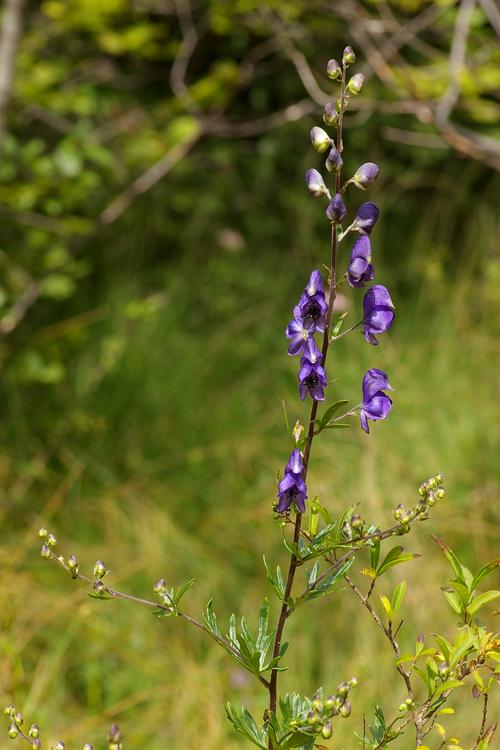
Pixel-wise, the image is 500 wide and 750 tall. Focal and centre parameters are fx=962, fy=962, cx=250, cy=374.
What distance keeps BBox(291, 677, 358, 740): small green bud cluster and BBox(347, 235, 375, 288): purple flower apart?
0.49 meters

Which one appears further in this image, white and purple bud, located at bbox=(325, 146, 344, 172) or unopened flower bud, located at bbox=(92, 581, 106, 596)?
unopened flower bud, located at bbox=(92, 581, 106, 596)

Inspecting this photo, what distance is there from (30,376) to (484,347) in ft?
6.56

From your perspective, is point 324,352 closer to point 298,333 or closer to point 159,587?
point 298,333

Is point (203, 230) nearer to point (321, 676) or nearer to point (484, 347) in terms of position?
point (484, 347)

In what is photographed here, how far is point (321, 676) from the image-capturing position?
3006mm

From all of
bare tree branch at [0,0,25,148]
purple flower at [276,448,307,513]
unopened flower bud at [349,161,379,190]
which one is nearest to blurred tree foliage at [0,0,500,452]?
bare tree branch at [0,0,25,148]

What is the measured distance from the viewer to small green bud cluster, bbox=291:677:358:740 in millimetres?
1129

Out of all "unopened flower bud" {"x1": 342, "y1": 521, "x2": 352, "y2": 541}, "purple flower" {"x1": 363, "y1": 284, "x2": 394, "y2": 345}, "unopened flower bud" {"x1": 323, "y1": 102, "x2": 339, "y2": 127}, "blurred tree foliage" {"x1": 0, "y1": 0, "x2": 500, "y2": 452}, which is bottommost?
"unopened flower bud" {"x1": 342, "y1": 521, "x2": 352, "y2": 541}

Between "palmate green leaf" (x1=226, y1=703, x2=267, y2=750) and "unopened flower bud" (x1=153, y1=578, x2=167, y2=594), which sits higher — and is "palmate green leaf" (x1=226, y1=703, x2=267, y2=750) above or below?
below

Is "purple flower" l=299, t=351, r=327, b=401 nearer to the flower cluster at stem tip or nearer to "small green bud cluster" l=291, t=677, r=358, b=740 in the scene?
the flower cluster at stem tip

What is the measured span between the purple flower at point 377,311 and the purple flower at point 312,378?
0.10 m

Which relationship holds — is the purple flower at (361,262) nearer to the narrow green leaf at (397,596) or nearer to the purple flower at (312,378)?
the purple flower at (312,378)

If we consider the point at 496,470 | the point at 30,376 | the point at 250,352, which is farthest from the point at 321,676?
the point at 250,352

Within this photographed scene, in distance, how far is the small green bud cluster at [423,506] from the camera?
47.4 inches
